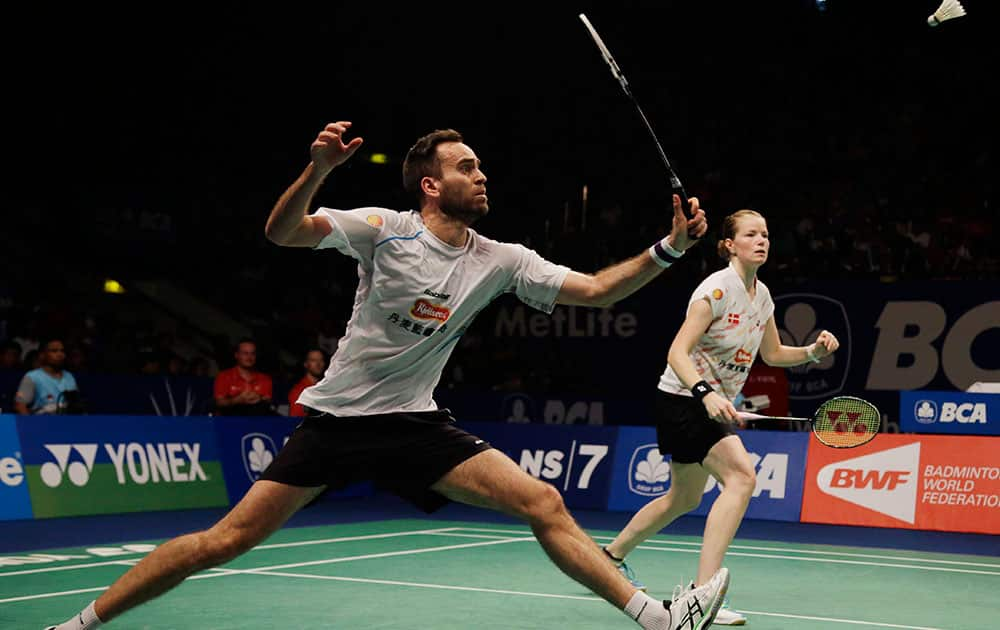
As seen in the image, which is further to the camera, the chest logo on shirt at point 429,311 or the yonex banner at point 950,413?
the yonex banner at point 950,413

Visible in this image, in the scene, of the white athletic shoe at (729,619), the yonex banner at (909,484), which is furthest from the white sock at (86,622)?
the yonex banner at (909,484)

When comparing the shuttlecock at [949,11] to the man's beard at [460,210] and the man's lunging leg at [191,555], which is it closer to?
the man's beard at [460,210]

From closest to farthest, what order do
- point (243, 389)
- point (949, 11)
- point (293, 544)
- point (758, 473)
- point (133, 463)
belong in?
point (949, 11) → point (293, 544) → point (133, 463) → point (758, 473) → point (243, 389)

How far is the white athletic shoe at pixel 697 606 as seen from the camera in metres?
4.25

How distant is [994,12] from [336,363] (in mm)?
16147

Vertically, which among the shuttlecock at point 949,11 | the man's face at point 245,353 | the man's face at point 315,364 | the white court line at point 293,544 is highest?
the shuttlecock at point 949,11

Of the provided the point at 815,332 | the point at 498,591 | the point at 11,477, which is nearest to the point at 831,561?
the point at 498,591

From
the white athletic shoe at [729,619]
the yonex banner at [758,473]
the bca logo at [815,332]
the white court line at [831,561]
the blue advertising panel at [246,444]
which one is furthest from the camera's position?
the bca logo at [815,332]

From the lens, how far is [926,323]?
1382cm

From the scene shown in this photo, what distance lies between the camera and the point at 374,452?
A: 4.37m

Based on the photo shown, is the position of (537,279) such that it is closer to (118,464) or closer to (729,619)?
(729,619)

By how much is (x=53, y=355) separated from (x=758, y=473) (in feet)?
21.4

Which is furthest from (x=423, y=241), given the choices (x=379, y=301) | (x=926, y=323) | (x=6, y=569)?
(x=926, y=323)

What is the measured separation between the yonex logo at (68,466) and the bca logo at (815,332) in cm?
759
